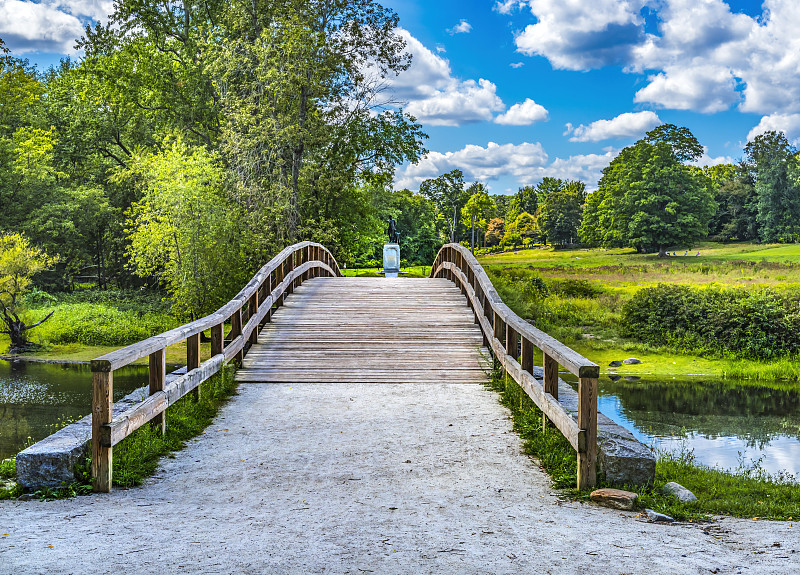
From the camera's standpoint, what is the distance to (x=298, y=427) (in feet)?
20.7

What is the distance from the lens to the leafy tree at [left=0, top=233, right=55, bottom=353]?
23219mm

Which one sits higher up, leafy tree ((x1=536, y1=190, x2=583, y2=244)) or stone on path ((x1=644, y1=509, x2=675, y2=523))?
leafy tree ((x1=536, y1=190, x2=583, y2=244))

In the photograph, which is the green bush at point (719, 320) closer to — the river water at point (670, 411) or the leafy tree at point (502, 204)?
the river water at point (670, 411)

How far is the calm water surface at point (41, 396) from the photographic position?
1166cm

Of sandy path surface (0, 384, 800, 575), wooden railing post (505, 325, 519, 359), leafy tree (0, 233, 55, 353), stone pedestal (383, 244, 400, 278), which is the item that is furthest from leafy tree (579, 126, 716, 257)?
sandy path surface (0, 384, 800, 575)

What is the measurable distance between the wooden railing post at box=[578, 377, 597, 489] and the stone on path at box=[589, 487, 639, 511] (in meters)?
0.18

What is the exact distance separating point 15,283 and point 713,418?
22938 millimetres

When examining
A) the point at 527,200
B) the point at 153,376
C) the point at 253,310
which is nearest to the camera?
the point at 153,376

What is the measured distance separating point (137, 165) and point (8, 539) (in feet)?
88.6

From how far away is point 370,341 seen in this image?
10047 mm

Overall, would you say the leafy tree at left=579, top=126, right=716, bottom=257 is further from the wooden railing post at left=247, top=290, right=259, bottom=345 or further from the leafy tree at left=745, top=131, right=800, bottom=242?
the wooden railing post at left=247, top=290, right=259, bottom=345

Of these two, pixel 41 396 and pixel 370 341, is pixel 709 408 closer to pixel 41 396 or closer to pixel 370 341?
pixel 370 341

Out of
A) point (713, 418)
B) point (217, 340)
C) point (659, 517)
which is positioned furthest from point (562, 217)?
point (659, 517)

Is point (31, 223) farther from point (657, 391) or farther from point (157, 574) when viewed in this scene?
point (157, 574)
